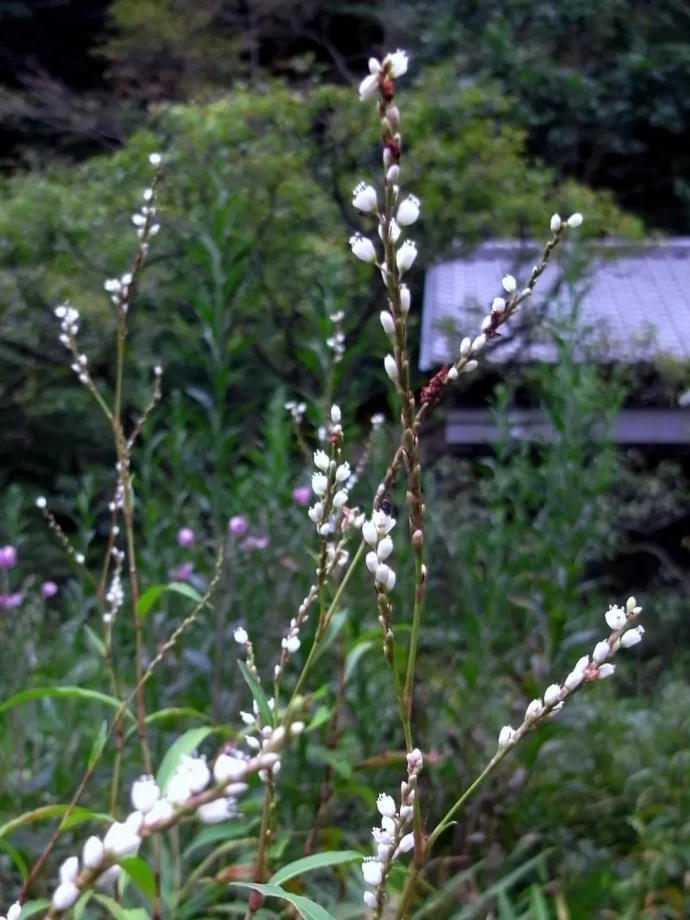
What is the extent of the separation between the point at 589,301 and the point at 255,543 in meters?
4.67

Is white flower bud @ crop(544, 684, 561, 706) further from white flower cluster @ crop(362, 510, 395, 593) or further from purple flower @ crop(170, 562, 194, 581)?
purple flower @ crop(170, 562, 194, 581)

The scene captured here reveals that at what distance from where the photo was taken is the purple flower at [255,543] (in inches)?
→ 102

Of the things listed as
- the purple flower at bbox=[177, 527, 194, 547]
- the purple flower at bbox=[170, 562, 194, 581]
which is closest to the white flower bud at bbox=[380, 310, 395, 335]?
the purple flower at bbox=[170, 562, 194, 581]

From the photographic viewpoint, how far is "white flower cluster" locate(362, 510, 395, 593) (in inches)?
27.2

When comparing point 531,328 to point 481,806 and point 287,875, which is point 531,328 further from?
point 287,875

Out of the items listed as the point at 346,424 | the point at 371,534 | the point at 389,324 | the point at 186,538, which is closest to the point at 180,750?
the point at 371,534

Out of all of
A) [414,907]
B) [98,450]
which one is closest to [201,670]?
[414,907]

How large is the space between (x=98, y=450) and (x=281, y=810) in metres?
5.34

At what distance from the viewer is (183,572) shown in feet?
8.64

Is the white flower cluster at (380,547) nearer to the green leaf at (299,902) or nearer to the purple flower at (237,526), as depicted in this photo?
the green leaf at (299,902)

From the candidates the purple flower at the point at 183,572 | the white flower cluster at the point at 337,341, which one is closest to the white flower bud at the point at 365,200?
the white flower cluster at the point at 337,341

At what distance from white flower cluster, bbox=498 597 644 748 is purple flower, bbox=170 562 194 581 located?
2004mm

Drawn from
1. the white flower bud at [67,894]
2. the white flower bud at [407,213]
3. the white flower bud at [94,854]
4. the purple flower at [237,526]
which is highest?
the white flower bud at [407,213]

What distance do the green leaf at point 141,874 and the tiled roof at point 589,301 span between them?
83.2 inches
